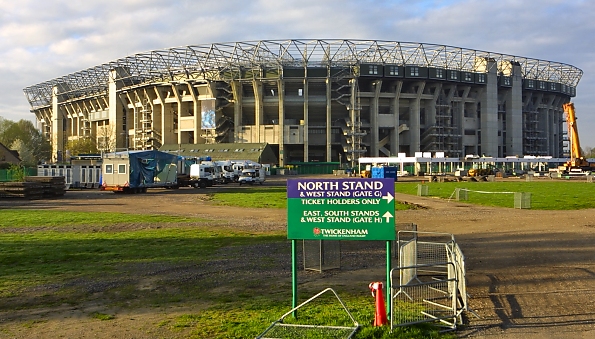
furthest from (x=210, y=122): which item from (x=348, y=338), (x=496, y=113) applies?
(x=348, y=338)

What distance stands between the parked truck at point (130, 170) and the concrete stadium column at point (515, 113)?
3423 inches

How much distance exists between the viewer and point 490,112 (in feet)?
353

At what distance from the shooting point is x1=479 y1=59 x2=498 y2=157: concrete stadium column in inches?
4195

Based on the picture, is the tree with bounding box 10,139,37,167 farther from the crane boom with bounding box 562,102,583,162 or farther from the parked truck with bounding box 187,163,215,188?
the crane boom with bounding box 562,102,583,162

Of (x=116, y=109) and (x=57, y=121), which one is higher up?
(x=116, y=109)

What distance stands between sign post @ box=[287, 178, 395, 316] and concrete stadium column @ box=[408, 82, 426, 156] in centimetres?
9695

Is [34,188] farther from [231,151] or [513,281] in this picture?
[231,151]

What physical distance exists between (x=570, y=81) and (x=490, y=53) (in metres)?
30.2

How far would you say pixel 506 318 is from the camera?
8.06m

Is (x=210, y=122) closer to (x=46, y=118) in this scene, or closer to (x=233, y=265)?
(x=46, y=118)

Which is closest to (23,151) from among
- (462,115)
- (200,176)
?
(200,176)

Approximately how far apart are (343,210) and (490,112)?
10806 cm

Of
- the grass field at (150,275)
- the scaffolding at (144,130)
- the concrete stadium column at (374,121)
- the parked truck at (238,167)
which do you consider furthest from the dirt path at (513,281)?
the scaffolding at (144,130)

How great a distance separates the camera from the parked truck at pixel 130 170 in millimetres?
43719
